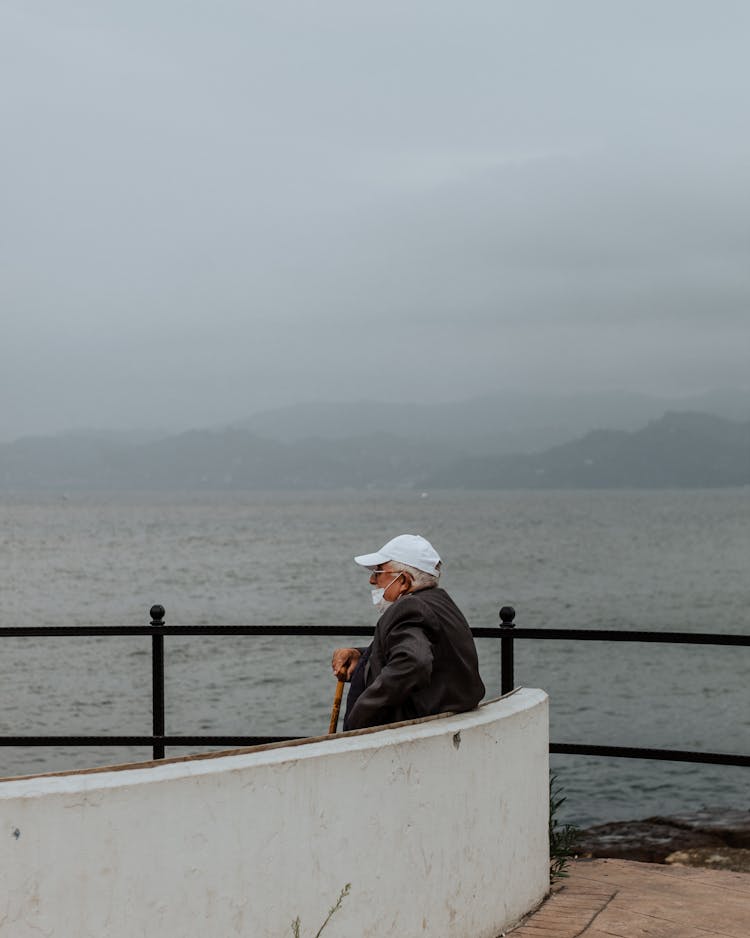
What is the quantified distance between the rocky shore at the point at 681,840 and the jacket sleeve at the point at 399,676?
4.89m

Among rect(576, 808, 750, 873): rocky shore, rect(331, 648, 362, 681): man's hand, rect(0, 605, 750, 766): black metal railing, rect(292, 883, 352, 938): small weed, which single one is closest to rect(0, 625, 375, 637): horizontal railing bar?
rect(0, 605, 750, 766): black metal railing

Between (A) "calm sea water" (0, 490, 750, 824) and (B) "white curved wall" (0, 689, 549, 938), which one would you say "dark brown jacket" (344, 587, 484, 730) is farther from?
(A) "calm sea water" (0, 490, 750, 824)

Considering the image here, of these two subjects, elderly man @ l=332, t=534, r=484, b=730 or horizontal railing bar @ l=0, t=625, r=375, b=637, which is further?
horizontal railing bar @ l=0, t=625, r=375, b=637

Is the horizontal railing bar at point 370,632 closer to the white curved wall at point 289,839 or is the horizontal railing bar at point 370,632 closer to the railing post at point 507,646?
the railing post at point 507,646

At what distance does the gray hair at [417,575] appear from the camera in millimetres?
4188

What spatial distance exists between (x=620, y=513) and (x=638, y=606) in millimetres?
108675

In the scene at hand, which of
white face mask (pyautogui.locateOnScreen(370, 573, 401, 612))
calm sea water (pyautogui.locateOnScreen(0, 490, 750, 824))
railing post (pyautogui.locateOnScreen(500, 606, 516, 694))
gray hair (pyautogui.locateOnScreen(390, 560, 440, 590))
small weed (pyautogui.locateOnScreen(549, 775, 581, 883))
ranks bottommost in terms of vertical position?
calm sea water (pyautogui.locateOnScreen(0, 490, 750, 824))

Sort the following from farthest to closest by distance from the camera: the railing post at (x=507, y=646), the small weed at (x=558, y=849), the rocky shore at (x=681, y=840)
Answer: the rocky shore at (x=681, y=840) → the railing post at (x=507, y=646) → the small weed at (x=558, y=849)

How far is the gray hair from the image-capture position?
165 inches

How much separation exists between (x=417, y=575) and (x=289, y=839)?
109 centimetres

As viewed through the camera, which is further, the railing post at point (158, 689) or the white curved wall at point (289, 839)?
the railing post at point (158, 689)

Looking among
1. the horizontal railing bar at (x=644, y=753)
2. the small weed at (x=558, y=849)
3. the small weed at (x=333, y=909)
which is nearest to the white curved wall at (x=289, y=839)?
the small weed at (x=333, y=909)

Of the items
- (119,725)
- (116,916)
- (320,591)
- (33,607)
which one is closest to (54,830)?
(116,916)

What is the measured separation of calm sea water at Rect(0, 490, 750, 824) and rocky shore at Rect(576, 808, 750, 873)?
246 cm
